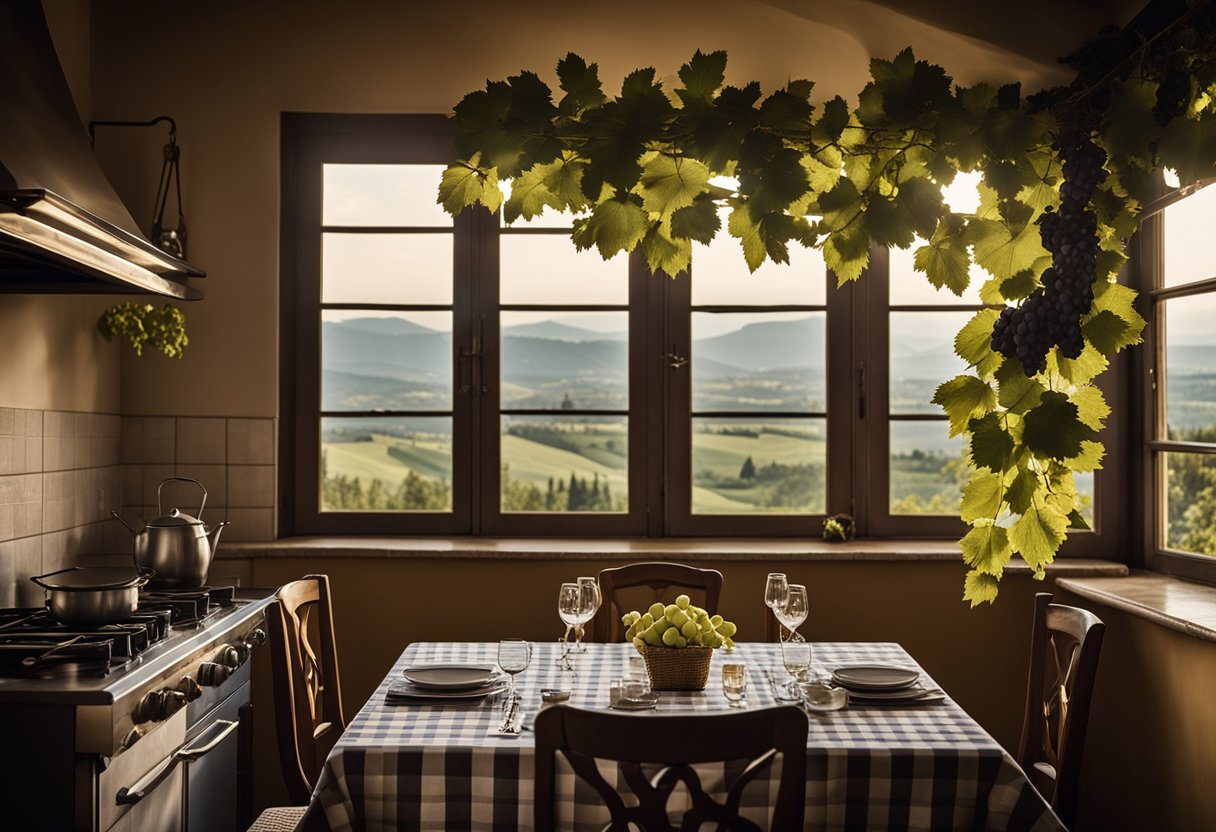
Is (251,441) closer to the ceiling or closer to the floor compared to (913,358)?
closer to the floor

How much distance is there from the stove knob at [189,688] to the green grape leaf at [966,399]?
207cm

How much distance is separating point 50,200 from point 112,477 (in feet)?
5.66

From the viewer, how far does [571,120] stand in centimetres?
68

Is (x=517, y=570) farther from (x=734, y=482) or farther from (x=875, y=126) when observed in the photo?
(x=875, y=126)

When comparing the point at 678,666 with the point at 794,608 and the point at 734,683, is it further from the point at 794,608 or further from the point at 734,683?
the point at 794,608

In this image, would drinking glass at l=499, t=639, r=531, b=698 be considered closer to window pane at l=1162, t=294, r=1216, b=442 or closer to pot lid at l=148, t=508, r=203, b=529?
pot lid at l=148, t=508, r=203, b=529

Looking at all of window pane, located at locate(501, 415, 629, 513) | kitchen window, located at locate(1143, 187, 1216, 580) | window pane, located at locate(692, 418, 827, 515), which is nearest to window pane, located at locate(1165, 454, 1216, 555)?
kitchen window, located at locate(1143, 187, 1216, 580)

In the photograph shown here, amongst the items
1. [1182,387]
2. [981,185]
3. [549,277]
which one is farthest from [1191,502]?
[981,185]

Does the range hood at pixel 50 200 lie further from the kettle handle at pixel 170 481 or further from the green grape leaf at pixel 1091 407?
the green grape leaf at pixel 1091 407

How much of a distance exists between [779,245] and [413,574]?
2934 millimetres

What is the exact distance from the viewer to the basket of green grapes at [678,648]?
2307mm

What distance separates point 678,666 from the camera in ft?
7.61

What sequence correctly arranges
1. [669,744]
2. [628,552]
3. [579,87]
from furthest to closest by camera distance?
[628,552], [669,744], [579,87]

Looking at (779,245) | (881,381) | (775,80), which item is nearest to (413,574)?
(881,381)
